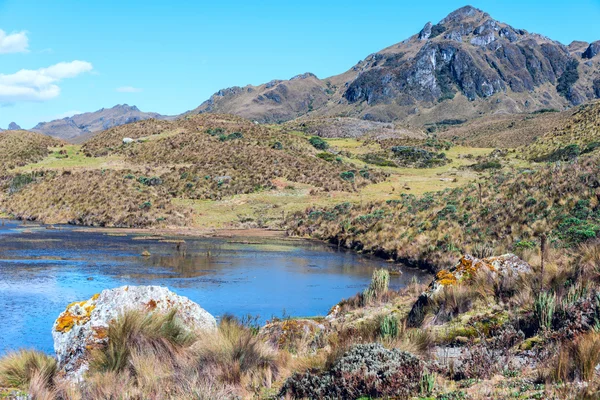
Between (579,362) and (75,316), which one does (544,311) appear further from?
(75,316)

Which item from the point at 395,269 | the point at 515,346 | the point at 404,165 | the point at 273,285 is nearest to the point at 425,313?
the point at 515,346

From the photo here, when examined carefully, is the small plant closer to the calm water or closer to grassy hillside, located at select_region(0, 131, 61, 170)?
the calm water

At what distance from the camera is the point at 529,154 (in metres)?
69.3

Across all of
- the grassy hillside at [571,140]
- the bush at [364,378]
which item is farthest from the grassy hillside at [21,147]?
the bush at [364,378]

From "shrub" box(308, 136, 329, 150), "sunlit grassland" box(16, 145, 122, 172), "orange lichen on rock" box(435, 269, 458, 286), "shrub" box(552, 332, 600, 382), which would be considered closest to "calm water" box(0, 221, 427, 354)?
"orange lichen on rock" box(435, 269, 458, 286)

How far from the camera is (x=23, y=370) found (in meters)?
7.90

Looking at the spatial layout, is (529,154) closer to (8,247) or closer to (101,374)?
(8,247)

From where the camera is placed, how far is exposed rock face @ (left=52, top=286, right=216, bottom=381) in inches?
344

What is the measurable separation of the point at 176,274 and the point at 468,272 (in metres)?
14.6

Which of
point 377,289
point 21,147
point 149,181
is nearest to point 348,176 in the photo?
point 149,181

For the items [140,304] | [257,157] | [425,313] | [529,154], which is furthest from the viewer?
[529,154]

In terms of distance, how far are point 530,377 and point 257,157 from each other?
2299 inches

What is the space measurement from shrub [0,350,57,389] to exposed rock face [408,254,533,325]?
727 centimetres

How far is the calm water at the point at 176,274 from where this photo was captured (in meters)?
17.5
